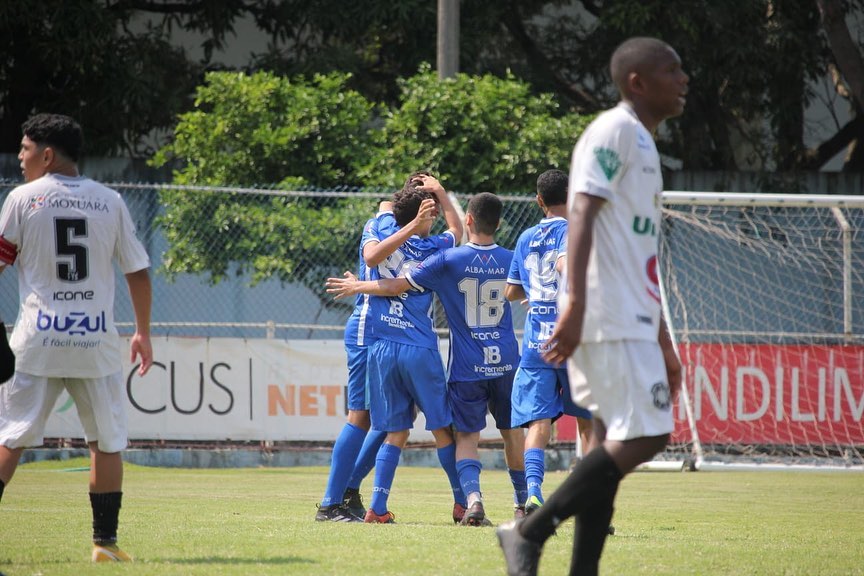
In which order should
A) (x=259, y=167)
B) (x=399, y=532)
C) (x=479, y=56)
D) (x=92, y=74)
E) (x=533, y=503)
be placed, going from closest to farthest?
(x=399, y=532), (x=533, y=503), (x=259, y=167), (x=92, y=74), (x=479, y=56)

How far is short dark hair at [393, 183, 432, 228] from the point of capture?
770 cm

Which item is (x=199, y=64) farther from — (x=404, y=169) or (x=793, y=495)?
(x=793, y=495)

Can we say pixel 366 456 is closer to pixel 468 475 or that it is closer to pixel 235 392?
pixel 468 475

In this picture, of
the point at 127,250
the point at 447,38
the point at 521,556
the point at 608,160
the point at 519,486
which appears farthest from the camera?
the point at 447,38

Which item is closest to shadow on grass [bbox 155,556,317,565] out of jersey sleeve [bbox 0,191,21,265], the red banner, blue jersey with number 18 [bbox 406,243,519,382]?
jersey sleeve [bbox 0,191,21,265]

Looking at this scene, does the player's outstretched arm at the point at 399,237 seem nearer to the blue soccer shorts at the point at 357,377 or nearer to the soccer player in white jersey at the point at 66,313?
the blue soccer shorts at the point at 357,377

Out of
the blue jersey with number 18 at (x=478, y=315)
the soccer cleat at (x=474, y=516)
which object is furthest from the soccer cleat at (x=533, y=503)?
the blue jersey with number 18 at (x=478, y=315)

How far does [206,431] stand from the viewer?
1322cm

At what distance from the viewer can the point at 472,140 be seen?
48.8 ft

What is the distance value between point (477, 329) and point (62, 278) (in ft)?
10.3

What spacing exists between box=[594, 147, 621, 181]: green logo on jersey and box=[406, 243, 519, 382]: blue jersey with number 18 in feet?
11.2

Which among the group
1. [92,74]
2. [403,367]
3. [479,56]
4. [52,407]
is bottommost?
[52,407]

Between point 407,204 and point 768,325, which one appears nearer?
point 407,204

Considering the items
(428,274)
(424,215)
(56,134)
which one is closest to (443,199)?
(424,215)
